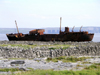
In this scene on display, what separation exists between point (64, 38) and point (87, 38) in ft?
20.8

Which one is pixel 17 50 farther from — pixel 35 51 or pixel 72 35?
pixel 72 35

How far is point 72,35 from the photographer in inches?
2137

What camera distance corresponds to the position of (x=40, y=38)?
56531 millimetres

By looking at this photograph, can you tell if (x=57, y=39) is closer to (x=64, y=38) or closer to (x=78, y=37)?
(x=64, y=38)

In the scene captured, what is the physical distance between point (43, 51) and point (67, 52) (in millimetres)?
3549

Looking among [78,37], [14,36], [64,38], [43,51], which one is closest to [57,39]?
[64,38]

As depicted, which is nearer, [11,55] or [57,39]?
[11,55]

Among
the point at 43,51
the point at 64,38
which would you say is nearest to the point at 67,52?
the point at 43,51

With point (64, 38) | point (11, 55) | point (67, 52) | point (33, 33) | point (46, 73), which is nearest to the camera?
point (46, 73)

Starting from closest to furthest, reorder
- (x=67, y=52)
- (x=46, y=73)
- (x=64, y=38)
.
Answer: (x=46, y=73), (x=67, y=52), (x=64, y=38)

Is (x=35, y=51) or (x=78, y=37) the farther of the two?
(x=78, y=37)

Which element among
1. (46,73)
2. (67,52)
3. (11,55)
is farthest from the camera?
(67,52)

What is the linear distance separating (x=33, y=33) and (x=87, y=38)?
15851 millimetres

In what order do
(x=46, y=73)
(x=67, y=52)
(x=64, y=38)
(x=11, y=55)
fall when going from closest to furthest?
1. (x=46, y=73)
2. (x=11, y=55)
3. (x=67, y=52)
4. (x=64, y=38)
